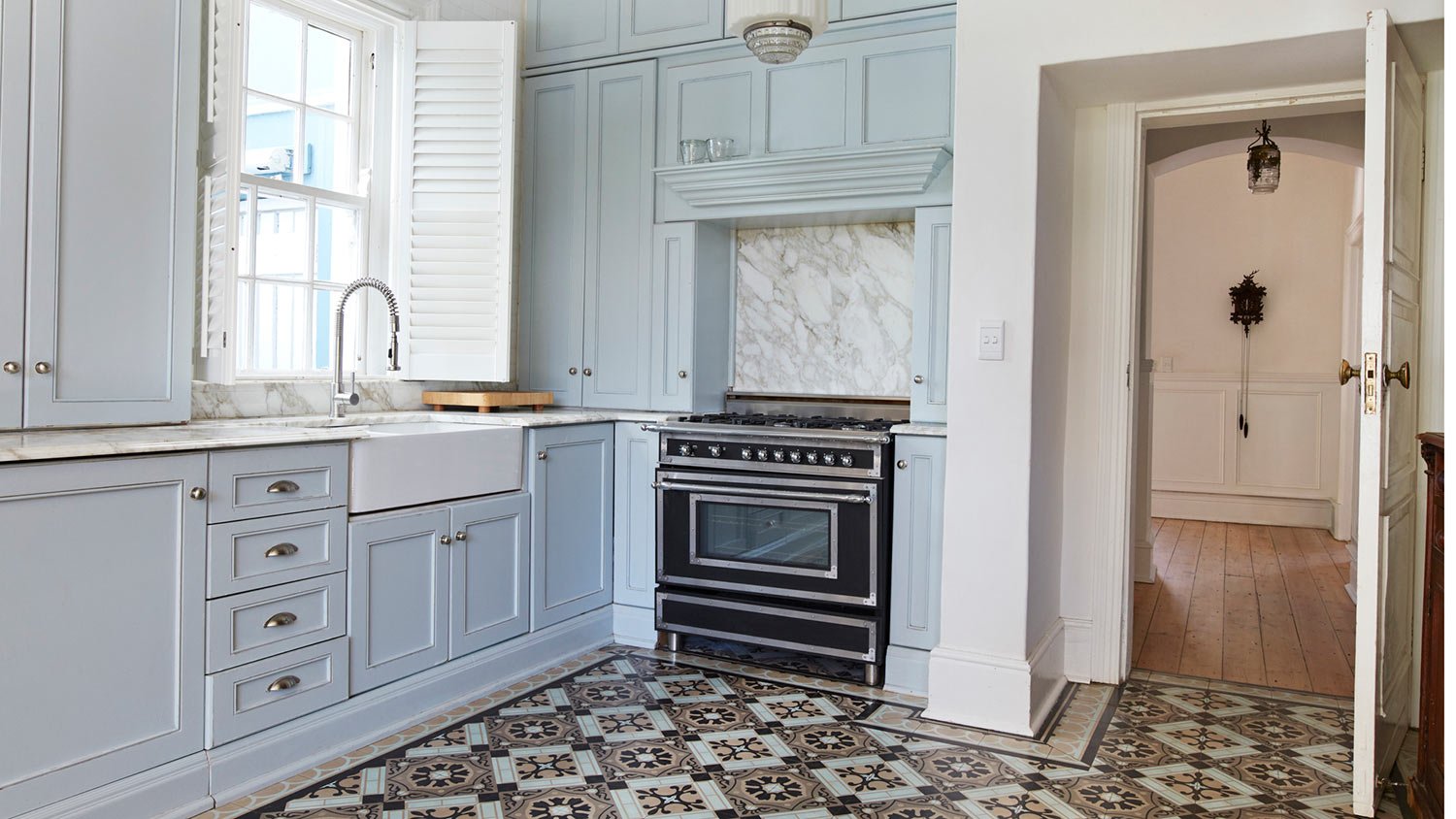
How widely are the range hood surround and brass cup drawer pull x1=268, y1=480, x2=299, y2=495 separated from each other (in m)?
1.94

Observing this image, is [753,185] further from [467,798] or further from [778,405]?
[467,798]

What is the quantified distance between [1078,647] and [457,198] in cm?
289

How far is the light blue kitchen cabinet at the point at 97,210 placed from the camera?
96.5 inches

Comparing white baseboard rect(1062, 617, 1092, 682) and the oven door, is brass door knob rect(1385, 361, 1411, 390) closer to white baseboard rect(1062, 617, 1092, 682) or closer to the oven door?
white baseboard rect(1062, 617, 1092, 682)

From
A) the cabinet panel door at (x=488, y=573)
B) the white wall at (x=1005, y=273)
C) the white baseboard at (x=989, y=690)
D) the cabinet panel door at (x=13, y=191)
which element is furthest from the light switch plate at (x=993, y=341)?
the cabinet panel door at (x=13, y=191)

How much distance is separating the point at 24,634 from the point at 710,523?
7.21 ft

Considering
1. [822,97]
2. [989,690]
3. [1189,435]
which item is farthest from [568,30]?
[1189,435]

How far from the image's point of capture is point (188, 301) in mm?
2811

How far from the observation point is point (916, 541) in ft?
11.3

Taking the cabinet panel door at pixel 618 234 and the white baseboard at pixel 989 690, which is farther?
the cabinet panel door at pixel 618 234

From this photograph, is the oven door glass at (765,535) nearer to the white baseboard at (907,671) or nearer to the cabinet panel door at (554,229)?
the white baseboard at (907,671)

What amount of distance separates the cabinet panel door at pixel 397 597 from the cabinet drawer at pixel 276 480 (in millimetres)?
163

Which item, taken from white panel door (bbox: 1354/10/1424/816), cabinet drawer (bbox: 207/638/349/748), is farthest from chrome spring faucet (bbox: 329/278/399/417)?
white panel door (bbox: 1354/10/1424/816)

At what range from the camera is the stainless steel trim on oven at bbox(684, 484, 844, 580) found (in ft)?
11.6
